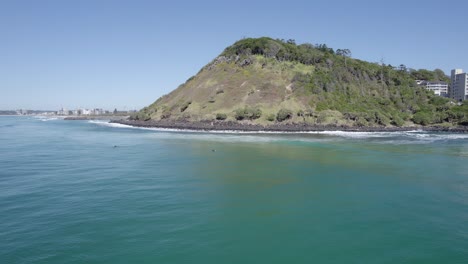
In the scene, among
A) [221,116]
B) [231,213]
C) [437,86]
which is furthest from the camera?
[437,86]

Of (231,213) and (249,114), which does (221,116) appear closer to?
(249,114)

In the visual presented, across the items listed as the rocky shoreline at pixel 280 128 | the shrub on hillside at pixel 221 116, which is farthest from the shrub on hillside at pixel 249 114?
the shrub on hillside at pixel 221 116

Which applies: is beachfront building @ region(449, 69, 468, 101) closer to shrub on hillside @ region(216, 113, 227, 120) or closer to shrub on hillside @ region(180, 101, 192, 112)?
shrub on hillside @ region(216, 113, 227, 120)

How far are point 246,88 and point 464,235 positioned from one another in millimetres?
100972

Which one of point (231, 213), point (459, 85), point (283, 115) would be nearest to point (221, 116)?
point (283, 115)

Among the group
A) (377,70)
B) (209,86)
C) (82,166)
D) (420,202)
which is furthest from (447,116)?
(82,166)

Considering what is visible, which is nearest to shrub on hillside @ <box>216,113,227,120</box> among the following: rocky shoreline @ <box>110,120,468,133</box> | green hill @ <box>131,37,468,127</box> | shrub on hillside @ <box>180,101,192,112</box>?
green hill @ <box>131,37,468,127</box>

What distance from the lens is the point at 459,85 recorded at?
166 m

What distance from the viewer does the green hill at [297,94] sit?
103 meters

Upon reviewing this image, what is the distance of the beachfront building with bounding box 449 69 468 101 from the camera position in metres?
160

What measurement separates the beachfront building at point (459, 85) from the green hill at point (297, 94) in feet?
130

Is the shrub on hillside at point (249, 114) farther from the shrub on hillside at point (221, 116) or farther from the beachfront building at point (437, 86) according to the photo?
the beachfront building at point (437, 86)

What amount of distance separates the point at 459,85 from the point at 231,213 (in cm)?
18488

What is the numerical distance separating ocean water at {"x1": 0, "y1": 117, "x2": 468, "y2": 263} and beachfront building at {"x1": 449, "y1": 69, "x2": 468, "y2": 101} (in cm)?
15292
